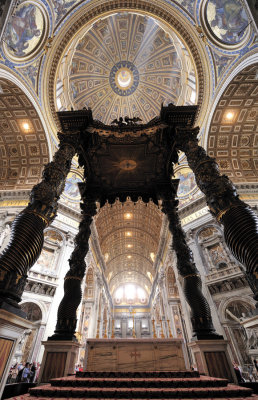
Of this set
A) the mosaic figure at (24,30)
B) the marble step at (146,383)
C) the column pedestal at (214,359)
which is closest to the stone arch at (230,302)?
the column pedestal at (214,359)

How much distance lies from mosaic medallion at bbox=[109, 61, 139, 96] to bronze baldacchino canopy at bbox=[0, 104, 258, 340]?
57.9ft

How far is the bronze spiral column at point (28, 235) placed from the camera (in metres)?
2.39

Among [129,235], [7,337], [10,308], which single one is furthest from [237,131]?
[129,235]

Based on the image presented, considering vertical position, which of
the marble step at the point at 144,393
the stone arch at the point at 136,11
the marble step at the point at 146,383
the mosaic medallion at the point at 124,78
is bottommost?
the marble step at the point at 144,393

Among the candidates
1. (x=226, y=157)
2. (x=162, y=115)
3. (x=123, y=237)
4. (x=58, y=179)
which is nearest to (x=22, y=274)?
(x=58, y=179)

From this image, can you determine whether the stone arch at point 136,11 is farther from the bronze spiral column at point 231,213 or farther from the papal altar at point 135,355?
the papal altar at point 135,355

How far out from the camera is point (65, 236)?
1434cm

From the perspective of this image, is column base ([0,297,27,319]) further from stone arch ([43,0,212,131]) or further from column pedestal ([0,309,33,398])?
stone arch ([43,0,212,131])

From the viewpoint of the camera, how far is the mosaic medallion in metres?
19.9

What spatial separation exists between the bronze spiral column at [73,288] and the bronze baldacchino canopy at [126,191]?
0.8 inches

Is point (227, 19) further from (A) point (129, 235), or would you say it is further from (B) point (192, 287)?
(A) point (129, 235)

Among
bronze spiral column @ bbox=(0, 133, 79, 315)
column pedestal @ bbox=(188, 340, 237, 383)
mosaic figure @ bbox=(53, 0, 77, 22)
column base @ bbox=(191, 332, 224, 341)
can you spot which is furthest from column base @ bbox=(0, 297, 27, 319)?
mosaic figure @ bbox=(53, 0, 77, 22)

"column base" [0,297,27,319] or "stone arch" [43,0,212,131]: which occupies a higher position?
"stone arch" [43,0,212,131]

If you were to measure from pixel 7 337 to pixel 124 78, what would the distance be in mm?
23590
